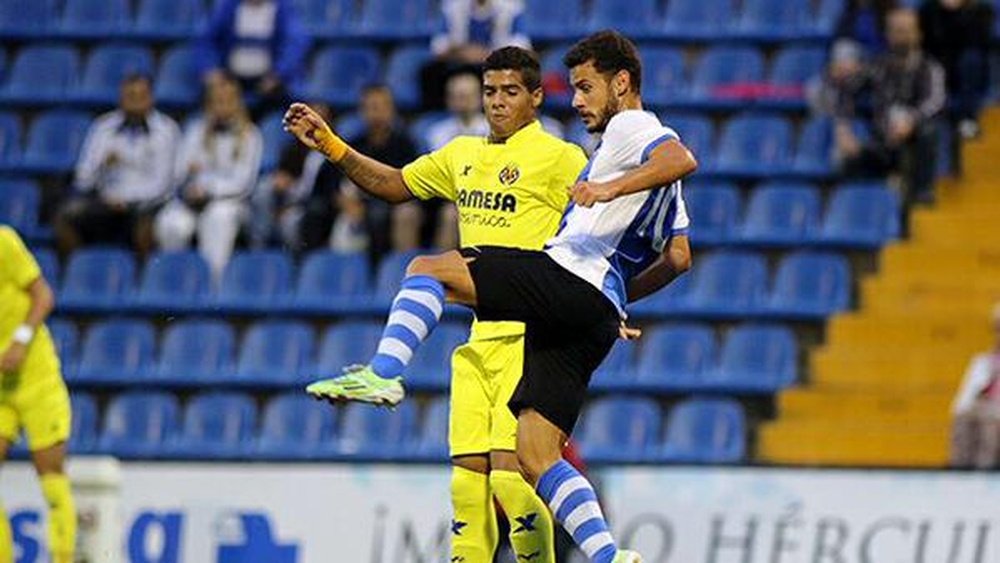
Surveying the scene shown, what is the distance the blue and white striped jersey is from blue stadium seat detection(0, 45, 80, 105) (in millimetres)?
9834

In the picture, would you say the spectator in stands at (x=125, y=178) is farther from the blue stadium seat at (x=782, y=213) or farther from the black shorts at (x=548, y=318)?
the black shorts at (x=548, y=318)

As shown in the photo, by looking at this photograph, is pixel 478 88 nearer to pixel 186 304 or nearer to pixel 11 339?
pixel 186 304

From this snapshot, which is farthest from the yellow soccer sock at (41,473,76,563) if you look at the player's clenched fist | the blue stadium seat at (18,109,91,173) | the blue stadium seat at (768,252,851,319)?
the blue stadium seat at (18,109,91,173)

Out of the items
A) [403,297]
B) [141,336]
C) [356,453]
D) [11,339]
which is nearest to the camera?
[403,297]

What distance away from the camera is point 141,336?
57.5 feet

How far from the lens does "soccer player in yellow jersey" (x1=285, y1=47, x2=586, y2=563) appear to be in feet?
34.9

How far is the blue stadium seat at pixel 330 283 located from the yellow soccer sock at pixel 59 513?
12.5ft

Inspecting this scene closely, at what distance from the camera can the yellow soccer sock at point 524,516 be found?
10.6m

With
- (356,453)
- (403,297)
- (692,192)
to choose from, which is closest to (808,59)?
(692,192)

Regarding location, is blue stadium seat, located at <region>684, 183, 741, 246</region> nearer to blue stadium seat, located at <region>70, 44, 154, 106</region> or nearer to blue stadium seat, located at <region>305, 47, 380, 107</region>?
blue stadium seat, located at <region>305, 47, 380, 107</region>

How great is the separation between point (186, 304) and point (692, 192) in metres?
3.29

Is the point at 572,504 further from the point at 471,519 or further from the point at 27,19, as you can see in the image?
the point at 27,19

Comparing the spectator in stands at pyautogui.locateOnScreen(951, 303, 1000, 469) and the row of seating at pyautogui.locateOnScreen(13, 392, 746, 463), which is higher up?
the spectator in stands at pyautogui.locateOnScreen(951, 303, 1000, 469)

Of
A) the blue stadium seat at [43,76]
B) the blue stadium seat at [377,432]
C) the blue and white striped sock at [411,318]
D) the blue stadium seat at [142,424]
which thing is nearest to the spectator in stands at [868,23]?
the blue stadium seat at [377,432]
